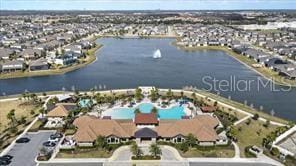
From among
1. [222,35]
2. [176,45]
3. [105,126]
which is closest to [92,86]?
[105,126]

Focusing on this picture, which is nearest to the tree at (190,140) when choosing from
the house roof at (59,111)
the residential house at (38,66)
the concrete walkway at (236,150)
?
the concrete walkway at (236,150)

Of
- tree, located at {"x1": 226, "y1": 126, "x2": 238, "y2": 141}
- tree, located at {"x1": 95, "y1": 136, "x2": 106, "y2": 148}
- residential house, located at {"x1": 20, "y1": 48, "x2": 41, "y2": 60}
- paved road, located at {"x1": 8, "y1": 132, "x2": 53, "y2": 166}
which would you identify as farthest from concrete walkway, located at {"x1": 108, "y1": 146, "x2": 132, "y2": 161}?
residential house, located at {"x1": 20, "y1": 48, "x2": 41, "y2": 60}

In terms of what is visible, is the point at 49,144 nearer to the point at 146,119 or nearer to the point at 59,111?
the point at 59,111

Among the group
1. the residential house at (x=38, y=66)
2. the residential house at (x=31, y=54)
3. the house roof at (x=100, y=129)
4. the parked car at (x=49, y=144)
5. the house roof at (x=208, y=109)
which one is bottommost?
the parked car at (x=49, y=144)

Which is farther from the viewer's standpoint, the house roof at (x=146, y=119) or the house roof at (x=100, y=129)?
the house roof at (x=146, y=119)

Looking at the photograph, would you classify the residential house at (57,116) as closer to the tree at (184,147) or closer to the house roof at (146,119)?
the house roof at (146,119)

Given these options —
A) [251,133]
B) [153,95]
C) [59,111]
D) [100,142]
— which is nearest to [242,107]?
[251,133]

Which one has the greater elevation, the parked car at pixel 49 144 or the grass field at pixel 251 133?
the parked car at pixel 49 144
